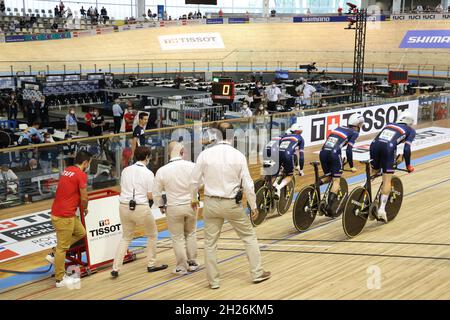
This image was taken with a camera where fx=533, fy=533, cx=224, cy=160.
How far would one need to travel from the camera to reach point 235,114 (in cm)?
1585

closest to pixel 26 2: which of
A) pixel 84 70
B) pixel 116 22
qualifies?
pixel 116 22

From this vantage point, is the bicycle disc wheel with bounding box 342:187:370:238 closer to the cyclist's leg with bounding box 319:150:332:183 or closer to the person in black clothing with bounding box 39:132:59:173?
the cyclist's leg with bounding box 319:150:332:183

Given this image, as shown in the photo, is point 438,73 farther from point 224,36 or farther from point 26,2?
point 26,2

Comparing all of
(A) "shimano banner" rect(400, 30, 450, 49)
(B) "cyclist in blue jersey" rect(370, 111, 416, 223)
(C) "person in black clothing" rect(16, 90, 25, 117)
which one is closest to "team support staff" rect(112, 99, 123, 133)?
(C) "person in black clothing" rect(16, 90, 25, 117)

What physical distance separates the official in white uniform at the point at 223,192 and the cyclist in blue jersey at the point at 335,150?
97.8 inches

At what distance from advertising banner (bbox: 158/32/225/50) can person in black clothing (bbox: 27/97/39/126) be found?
19907mm

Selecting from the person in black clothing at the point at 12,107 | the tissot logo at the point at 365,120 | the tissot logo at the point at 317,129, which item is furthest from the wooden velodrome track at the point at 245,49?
the tissot logo at the point at 317,129

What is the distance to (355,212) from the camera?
6590 mm

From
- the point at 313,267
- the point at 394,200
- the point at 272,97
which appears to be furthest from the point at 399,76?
the point at 313,267

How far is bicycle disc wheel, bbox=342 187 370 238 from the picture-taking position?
6457 millimetres

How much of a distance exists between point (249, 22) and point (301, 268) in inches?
1492

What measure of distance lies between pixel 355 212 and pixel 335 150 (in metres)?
0.90

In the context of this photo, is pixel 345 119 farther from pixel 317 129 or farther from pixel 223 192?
pixel 223 192
